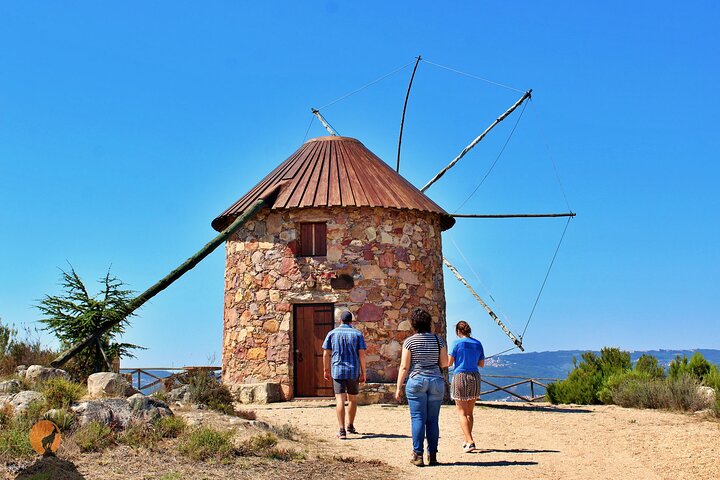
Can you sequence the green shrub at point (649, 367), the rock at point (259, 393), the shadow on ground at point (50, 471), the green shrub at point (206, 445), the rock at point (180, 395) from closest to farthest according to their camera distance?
the shadow on ground at point (50, 471), the green shrub at point (206, 445), the rock at point (180, 395), the rock at point (259, 393), the green shrub at point (649, 367)

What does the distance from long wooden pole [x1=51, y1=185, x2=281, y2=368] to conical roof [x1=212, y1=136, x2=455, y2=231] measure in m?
0.32

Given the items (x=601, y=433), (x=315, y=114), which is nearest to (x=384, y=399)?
(x=601, y=433)

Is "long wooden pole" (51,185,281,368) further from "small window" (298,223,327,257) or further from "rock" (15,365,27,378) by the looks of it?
"rock" (15,365,27,378)

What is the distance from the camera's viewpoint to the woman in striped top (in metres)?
8.54

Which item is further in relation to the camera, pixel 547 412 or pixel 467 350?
pixel 547 412

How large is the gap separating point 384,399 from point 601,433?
16.1 ft

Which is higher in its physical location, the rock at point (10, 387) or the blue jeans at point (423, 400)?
the rock at point (10, 387)

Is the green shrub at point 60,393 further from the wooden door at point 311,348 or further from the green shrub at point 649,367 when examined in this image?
the green shrub at point 649,367

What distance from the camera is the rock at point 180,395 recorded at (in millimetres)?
12141

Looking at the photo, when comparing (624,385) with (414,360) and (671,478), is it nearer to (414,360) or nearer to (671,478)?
(671,478)

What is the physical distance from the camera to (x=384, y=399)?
1548cm

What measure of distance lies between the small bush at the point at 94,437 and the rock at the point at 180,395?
3.23 meters

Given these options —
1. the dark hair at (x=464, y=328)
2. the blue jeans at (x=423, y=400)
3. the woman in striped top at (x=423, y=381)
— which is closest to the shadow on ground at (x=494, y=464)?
the woman in striped top at (x=423, y=381)

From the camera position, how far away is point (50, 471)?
7258 millimetres
